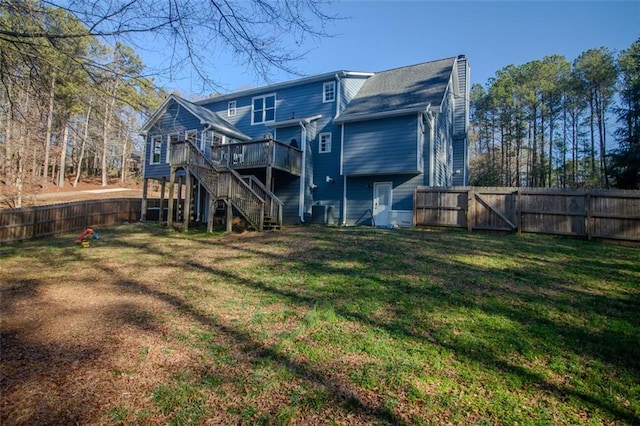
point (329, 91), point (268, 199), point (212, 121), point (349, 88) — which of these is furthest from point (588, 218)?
point (212, 121)

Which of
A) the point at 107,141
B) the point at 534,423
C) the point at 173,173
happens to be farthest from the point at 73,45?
the point at 173,173

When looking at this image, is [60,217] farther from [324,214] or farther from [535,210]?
[535,210]

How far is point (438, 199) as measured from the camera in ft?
41.3

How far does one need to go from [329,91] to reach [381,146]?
15.7 feet

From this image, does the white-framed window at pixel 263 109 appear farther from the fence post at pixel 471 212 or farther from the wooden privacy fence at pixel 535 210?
the fence post at pixel 471 212

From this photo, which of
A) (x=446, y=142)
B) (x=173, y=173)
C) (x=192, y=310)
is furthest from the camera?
(x=446, y=142)

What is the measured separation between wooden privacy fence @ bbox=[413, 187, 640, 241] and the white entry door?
93.5 inches

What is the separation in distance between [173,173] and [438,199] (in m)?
11.3

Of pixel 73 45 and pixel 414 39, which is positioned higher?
pixel 414 39

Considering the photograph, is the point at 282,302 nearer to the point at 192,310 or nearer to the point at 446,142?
the point at 192,310

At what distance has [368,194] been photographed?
1587 cm

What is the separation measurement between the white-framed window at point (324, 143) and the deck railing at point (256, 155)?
4.97ft

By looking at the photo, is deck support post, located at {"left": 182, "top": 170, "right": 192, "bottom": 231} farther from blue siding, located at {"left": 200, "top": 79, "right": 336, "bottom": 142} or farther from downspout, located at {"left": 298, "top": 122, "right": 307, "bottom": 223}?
blue siding, located at {"left": 200, "top": 79, "right": 336, "bottom": 142}

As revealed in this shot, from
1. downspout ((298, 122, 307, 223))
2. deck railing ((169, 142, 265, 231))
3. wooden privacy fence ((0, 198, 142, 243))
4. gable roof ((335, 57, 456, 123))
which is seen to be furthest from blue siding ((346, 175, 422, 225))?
wooden privacy fence ((0, 198, 142, 243))
